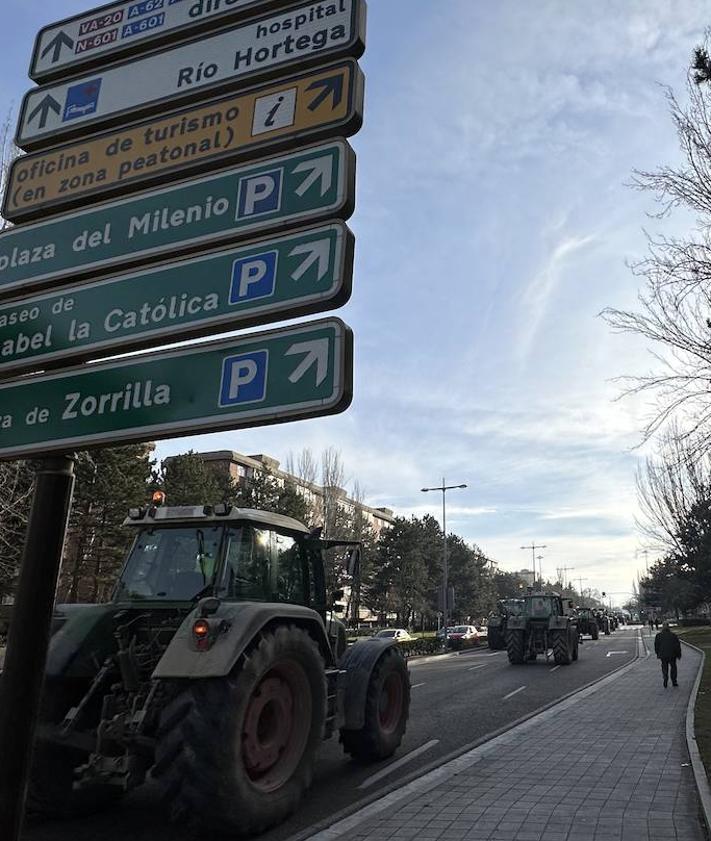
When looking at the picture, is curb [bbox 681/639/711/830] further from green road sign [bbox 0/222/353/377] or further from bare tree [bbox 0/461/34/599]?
bare tree [bbox 0/461/34/599]

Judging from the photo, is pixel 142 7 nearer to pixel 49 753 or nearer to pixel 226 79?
pixel 226 79

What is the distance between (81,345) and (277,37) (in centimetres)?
177

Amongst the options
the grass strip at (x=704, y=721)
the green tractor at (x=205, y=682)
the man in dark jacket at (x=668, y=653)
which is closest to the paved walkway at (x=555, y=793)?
the grass strip at (x=704, y=721)

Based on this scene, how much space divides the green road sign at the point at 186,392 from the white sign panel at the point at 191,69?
1400mm

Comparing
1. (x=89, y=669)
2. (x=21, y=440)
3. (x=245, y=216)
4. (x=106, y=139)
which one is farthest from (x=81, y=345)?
(x=89, y=669)

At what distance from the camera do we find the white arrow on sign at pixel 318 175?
2906mm

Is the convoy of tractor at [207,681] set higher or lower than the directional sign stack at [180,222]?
lower

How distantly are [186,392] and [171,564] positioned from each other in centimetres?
432

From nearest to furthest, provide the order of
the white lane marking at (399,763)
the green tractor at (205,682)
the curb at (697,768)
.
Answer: the green tractor at (205,682) < the curb at (697,768) < the white lane marking at (399,763)

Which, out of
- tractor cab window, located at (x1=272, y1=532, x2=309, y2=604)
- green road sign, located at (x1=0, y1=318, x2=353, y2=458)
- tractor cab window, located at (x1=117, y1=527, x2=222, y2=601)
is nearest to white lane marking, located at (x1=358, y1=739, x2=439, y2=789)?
tractor cab window, located at (x1=272, y1=532, x2=309, y2=604)

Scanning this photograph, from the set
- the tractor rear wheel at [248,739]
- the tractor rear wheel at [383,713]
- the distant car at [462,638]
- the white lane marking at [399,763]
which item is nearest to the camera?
the tractor rear wheel at [248,739]

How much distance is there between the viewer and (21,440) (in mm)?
2955

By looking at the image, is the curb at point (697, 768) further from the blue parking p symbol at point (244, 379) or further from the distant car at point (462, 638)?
the distant car at point (462, 638)

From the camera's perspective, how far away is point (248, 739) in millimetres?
5336
